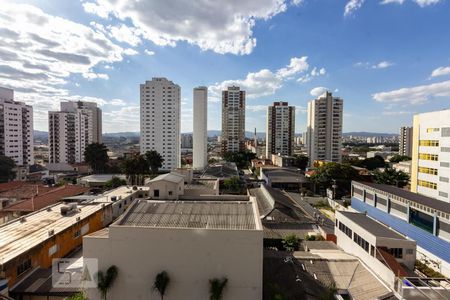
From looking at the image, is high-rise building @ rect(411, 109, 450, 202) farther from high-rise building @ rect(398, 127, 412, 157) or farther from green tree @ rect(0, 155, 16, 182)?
high-rise building @ rect(398, 127, 412, 157)

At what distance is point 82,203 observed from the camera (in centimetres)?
2327

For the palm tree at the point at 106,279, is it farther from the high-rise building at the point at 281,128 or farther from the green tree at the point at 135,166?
the high-rise building at the point at 281,128

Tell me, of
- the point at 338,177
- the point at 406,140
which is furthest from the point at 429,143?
the point at 406,140

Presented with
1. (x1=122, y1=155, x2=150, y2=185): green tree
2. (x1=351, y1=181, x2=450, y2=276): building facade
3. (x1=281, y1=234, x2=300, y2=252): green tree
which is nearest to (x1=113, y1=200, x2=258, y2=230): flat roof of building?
(x1=281, y1=234, x2=300, y2=252): green tree

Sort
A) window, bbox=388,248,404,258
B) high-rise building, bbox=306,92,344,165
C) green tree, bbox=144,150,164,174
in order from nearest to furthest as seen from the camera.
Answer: window, bbox=388,248,404,258, green tree, bbox=144,150,164,174, high-rise building, bbox=306,92,344,165

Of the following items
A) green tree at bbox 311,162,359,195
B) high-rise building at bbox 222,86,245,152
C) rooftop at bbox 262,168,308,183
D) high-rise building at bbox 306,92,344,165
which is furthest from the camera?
high-rise building at bbox 222,86,245,152

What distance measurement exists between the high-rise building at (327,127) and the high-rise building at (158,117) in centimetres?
3801

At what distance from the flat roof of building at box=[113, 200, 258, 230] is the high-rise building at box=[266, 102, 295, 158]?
7869 centimetres

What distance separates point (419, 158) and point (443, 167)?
3.64 m

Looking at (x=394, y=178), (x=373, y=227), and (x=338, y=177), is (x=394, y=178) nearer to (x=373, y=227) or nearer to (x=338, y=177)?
(x=338, y=177)

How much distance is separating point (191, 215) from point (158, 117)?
60532mm

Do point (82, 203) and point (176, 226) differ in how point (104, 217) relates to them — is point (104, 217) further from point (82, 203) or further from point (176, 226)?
point (176, 226)

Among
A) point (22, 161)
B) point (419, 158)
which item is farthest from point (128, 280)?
point (22, 161)

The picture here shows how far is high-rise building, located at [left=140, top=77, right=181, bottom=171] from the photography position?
7081 cm
